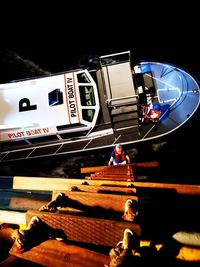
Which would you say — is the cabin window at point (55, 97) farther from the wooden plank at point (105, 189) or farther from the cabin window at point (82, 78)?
the wooden plank at point (105, 189)

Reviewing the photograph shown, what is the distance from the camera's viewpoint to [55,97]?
436 inches

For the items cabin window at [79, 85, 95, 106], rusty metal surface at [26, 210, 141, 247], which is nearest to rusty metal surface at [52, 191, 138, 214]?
rusty metal surface at [26, 210, 141, 247]

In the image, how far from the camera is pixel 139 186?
451 centimetres

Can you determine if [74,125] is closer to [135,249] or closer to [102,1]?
[135,249]

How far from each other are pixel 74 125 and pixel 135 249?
8408 mm

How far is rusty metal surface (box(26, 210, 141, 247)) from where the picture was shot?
9.69 feet

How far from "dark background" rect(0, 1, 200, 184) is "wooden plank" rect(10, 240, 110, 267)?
27.2 ft

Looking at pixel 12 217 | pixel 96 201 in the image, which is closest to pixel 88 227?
pixel 96 201

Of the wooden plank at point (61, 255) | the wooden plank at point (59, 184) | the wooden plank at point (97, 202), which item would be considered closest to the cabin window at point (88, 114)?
the wooden plank at point (59, 184)

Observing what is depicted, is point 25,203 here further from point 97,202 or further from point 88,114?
point 88,114

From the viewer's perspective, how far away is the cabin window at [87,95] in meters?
11.1

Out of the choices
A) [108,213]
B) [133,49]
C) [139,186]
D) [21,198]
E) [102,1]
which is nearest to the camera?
[108,213]

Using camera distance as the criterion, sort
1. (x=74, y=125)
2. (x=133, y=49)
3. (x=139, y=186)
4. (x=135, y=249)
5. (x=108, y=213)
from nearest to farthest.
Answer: (x=135, y=249) → (x=108, y=213) → (x=139, y=186) → (x=74, y=125) → (x=133, y=49)

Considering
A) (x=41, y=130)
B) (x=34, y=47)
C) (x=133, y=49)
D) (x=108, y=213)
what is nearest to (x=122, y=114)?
(x=41, y=130)
